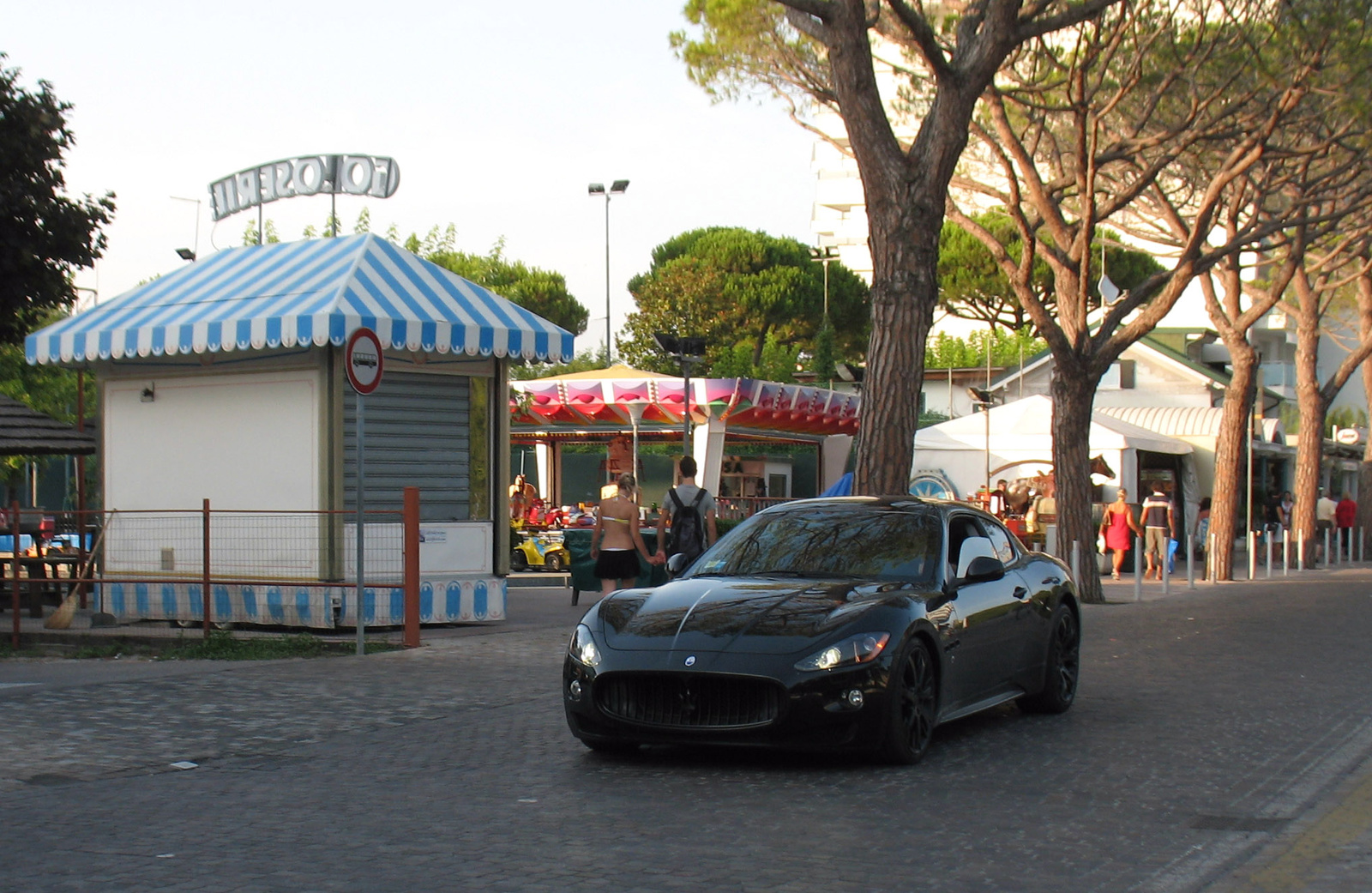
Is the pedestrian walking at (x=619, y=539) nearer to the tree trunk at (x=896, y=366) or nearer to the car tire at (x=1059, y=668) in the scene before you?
the tree trunk at (x=896, y=366)

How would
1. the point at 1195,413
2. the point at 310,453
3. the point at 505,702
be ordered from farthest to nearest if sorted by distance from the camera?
the point at 1195,413 < the point at 310,453 < the point at 505,702

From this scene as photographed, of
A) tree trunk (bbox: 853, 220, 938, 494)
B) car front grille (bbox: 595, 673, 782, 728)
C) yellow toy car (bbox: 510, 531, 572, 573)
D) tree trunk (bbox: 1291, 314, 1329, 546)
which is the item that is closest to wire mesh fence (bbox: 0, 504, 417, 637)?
tree trunk (bbox: 853, 220, 938, 494)

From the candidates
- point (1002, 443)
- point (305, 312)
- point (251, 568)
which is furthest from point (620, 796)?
point (1002, 443)

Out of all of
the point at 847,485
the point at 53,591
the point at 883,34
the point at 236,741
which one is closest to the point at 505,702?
the point at 236,741

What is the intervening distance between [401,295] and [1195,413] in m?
28.9

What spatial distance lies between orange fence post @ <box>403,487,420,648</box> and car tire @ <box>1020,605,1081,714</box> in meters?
6.06

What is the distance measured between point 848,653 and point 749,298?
6410 cm

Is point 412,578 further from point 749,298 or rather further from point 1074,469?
point 749,298

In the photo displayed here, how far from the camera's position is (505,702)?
10.5m

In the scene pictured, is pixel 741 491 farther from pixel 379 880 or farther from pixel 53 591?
pixel 379 880

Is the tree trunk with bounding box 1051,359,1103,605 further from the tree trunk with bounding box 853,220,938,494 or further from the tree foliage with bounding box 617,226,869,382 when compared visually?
the tree foliage with bounding box 617,226,869,382

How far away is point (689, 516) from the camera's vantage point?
15391 millimetres

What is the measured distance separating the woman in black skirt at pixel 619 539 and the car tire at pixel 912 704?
828cm

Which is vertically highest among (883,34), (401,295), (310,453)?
(883,34)
